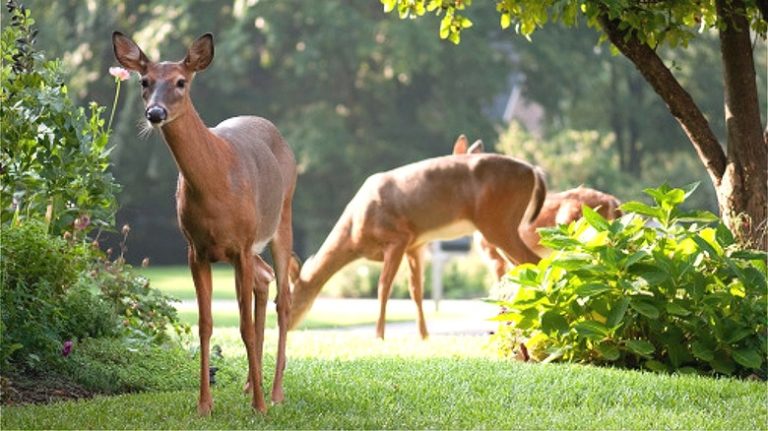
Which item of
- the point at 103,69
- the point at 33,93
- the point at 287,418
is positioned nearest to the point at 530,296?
the point at 287,418

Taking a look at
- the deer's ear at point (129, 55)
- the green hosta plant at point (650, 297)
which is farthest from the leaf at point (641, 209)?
the deer's ear at point (129, 55)

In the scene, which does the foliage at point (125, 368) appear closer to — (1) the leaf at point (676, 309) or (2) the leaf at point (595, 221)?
(2) the leaf at point (595, 221)

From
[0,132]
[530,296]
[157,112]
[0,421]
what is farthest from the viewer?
[530,296]

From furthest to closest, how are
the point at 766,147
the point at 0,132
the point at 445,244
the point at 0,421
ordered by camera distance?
the point at 445,244 → the point at 766,147 → the point at 0,132 → the point at 0,421

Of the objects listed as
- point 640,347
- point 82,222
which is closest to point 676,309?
point 640,347

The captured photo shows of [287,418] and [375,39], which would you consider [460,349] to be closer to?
[287,418]

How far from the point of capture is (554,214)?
1230 cm

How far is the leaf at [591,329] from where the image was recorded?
8203 mm

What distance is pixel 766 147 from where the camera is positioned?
9.19 m

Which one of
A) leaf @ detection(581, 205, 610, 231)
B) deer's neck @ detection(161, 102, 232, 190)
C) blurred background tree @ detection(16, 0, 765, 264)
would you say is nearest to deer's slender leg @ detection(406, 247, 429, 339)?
leaf @ detection(581, 205, 610, 231)

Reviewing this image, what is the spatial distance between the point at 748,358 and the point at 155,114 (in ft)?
13.4

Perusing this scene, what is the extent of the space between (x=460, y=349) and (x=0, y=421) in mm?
4292

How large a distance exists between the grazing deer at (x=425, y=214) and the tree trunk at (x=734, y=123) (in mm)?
2237

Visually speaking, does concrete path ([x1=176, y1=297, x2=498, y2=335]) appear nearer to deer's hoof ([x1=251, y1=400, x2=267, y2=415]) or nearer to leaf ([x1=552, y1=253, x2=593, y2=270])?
leaf ([x1=552, y1=253, x2=593, y2=270])
